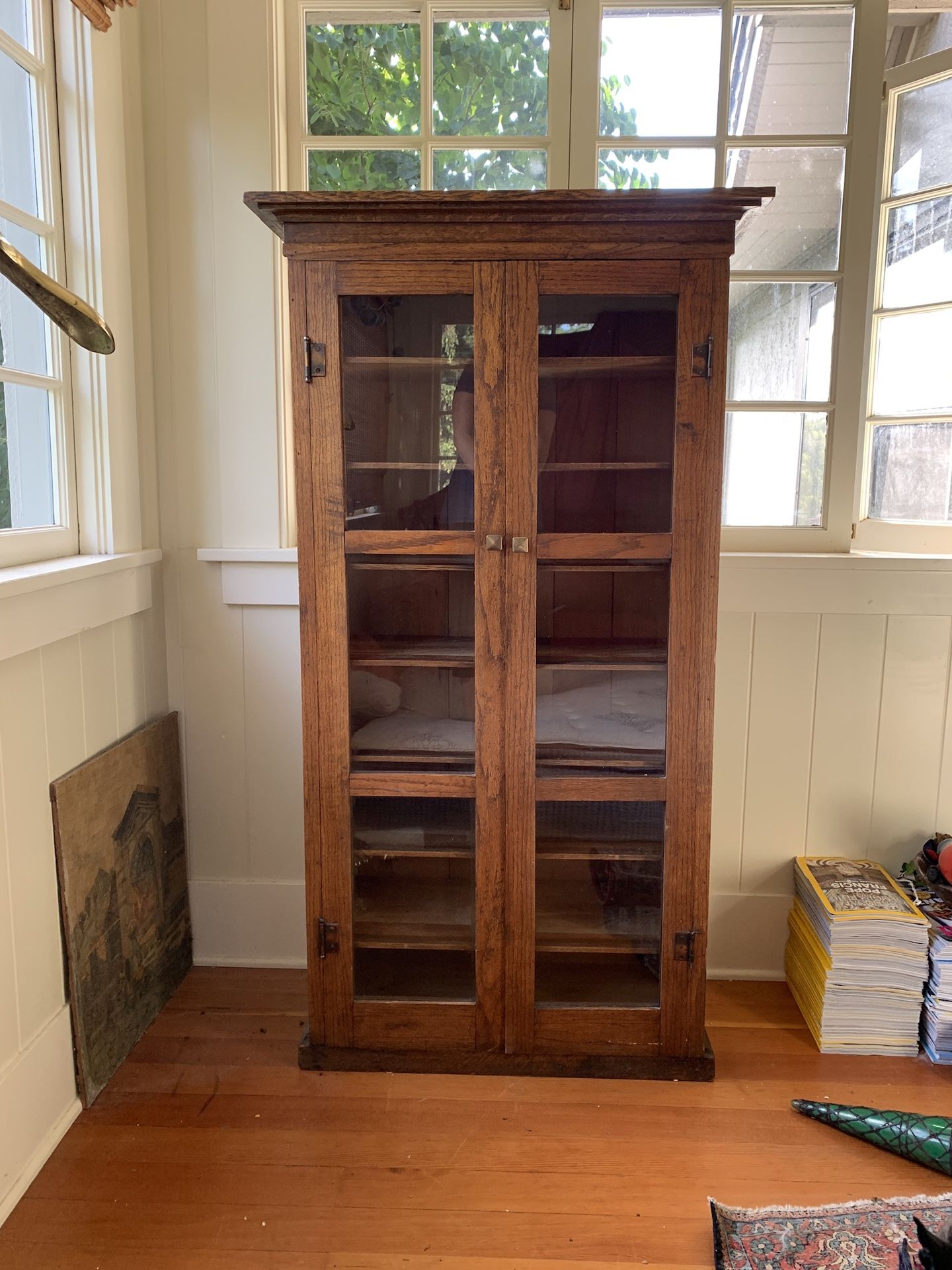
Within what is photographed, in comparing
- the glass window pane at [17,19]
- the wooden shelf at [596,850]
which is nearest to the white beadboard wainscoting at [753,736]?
the wooden shelf at [596,850]

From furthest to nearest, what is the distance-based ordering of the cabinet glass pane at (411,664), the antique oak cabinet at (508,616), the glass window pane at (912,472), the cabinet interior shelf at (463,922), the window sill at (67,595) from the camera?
the glass window pane at (912,472) < the cabinet interior shelf at (463,922) < the cabinet glass pane at (411,664) < the antique oak cabinet at (508,616) < the window sill at (67,595)

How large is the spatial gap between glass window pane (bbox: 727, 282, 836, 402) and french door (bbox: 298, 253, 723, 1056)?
1.86 feet

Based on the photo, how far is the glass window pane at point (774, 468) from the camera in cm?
229

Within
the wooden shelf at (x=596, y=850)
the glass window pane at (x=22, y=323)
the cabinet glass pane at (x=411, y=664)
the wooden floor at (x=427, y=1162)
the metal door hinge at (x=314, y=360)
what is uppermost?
the glass window pane at (x=22, y=323)

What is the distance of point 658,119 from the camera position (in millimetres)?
2205

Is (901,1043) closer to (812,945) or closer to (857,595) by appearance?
(812,945)

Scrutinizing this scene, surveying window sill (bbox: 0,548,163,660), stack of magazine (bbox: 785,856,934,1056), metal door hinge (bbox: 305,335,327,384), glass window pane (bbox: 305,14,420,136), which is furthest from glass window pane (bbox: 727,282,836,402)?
window sill (bbox: 0,548,163,660)

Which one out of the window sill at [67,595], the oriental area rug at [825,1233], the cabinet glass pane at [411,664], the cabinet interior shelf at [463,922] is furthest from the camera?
the cabinet interior shelf at [463,922]

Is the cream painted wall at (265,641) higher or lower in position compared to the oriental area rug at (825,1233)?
higher

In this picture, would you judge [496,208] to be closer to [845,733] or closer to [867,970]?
[845,733]

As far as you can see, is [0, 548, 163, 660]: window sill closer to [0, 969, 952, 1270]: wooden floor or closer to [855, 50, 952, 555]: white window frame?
[0, 969, 952, 1270]: wooden floor

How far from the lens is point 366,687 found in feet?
6.37

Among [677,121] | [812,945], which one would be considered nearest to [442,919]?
[812,945]

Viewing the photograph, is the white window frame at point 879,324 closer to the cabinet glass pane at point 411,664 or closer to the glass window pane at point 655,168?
the glass window pane at point 655,168
